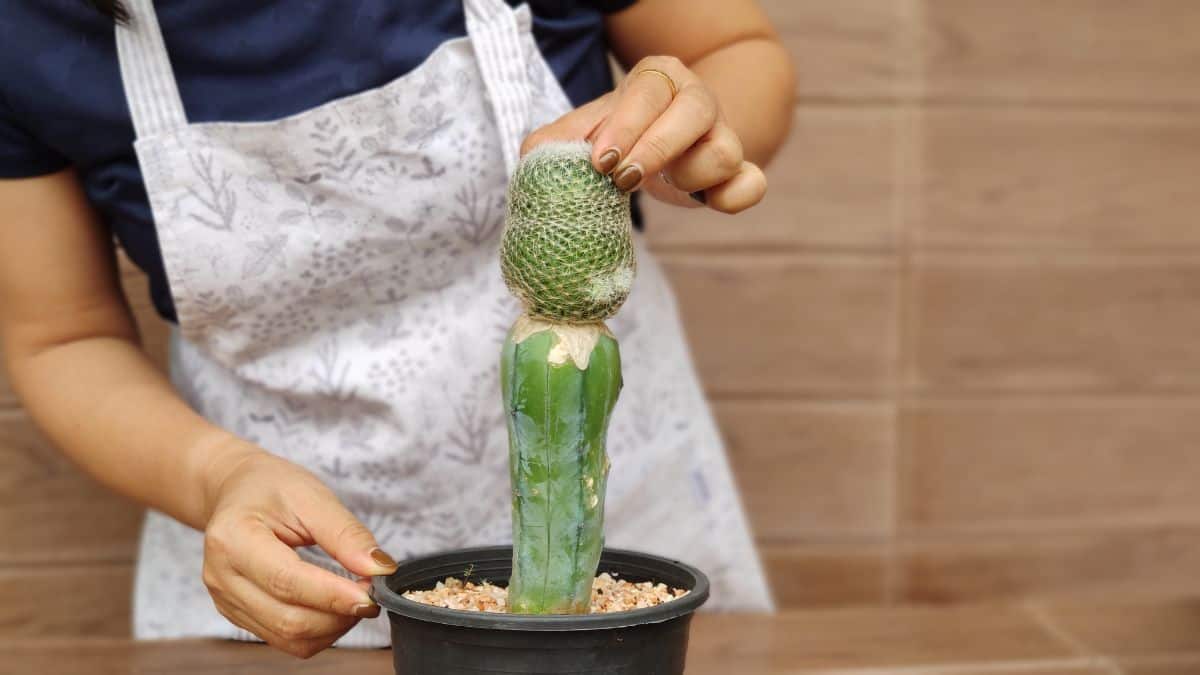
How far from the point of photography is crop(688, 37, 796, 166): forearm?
0.94 meters

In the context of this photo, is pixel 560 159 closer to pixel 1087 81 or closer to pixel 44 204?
pixel 44 204

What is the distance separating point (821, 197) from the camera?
1.74 m

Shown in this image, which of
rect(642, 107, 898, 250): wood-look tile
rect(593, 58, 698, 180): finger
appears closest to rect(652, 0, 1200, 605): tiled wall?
rect(642, 107, 898, 250): wood-look tile

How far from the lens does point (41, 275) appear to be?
3.13 feet

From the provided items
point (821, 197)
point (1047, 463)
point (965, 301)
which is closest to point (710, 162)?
point (821, 197)

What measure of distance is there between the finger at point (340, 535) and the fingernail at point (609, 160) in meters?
0.25

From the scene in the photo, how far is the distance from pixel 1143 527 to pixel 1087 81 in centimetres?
67

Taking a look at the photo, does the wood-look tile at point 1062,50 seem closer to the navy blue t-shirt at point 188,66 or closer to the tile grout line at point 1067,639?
the tile grout line at point 1067,639

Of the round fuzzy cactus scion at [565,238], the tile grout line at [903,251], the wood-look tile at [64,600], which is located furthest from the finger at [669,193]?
the wood-look tile at [64,600]

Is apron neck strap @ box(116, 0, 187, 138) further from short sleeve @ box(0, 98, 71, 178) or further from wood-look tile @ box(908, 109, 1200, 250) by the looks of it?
wood-look tile @ box(908, 109, 1200, 250)

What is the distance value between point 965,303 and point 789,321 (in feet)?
0.85

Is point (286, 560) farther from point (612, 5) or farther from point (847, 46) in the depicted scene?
point (847, 46)

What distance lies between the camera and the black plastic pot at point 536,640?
61 centimetres

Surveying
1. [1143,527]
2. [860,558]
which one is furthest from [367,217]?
[1143,527]
